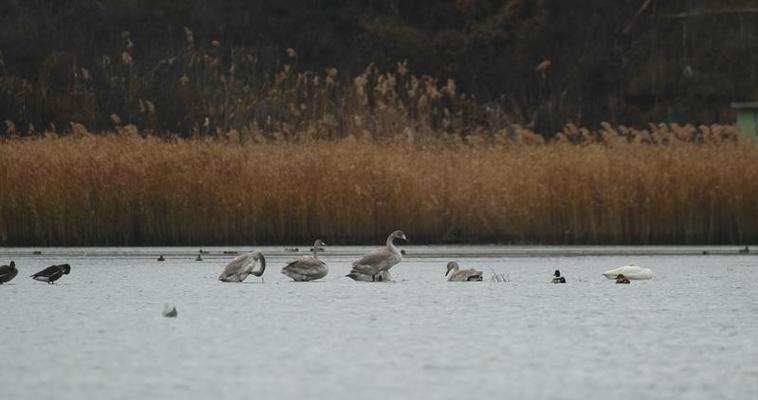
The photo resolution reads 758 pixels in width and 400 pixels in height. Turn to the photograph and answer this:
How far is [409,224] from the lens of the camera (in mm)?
22484

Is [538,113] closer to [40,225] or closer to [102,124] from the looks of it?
[102,124]

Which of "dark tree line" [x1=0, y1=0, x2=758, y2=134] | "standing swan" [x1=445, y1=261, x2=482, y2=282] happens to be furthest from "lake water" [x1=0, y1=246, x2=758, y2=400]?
"dark tree line" [x1=0, y1=0, x2=758, y2=134]

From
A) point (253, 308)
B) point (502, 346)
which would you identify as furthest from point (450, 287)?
point (502, 346)

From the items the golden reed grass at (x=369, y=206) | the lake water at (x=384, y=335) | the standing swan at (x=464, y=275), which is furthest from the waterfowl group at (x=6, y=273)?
the golden reed grass at (x=369, y=206)

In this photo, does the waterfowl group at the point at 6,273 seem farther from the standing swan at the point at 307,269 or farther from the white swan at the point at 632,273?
the white swan at the point at 632,273

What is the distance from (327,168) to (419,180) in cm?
122

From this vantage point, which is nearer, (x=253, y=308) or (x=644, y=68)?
(x=253, y=308)

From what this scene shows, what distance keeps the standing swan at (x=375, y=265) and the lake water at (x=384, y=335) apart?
320 mm

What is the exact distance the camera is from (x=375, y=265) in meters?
16.5

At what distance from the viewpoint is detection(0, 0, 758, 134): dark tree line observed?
1695 inches

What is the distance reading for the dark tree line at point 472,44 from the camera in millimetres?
43062

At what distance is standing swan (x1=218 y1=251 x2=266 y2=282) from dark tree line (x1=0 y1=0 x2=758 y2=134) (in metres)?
24.8

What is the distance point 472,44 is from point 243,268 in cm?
2784

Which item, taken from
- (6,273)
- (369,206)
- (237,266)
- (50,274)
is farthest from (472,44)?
(6,273)
